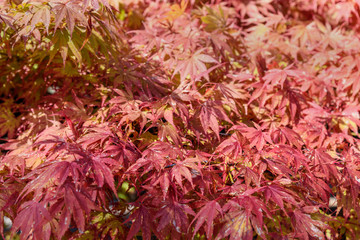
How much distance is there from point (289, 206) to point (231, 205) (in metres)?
0.35

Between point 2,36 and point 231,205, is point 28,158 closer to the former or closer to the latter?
point 2,36

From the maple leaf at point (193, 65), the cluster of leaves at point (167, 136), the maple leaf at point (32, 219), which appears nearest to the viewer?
the maple leaf at point (32, 219)

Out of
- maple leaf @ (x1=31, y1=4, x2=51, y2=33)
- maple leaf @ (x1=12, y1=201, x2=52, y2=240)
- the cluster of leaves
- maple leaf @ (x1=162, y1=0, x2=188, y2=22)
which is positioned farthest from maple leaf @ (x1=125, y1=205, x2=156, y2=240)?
maple leaf @ (x1=162, y1=0, x2=188, y2=22)

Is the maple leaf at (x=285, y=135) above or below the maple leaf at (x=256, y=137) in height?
below

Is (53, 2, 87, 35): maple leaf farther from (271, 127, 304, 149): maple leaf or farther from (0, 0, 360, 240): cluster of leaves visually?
(271, 127, 304, 149): maple leaf

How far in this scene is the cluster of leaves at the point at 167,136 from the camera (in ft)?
3.79

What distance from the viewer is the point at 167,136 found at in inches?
63.7

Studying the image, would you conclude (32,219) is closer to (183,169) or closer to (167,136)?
(183,169)

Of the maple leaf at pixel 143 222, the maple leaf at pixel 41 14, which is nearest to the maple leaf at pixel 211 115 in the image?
the maple leaf at pixel 143 222

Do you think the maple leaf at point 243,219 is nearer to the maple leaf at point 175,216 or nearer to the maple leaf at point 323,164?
the maple leaf at point 175,216

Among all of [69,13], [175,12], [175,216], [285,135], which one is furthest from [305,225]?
[175,12]

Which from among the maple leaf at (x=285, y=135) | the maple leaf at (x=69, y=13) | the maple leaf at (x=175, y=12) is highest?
the maple leaf at (x=69, y=13)

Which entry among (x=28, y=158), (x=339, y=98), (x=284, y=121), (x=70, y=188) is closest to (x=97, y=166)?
(x=70, y=188)

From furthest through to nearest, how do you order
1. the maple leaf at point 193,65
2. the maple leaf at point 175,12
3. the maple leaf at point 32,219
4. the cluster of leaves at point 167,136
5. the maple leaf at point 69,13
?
the maple leaf at point 175,12 → the maple leaf at point 193,65 → the maple leaf at point 69,13 → the cluster of leaves at point 167,136 → the maple leaf at point 32,219
